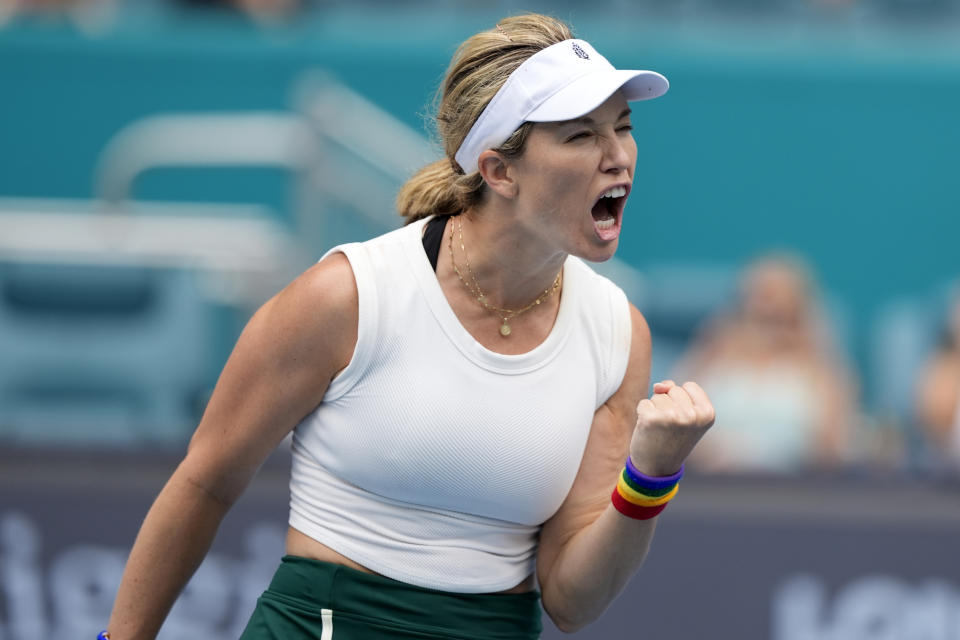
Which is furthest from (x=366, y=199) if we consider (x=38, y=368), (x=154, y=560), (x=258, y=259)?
(x=154, y=560)

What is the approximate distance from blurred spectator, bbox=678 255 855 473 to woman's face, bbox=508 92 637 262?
9.89ft

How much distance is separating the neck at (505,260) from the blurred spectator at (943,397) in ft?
10.6

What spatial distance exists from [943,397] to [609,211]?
3511mm

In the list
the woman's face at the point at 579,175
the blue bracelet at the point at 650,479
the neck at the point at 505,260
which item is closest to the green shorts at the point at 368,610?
the blue bracelet at the point at 650,479

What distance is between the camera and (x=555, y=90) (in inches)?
82.5

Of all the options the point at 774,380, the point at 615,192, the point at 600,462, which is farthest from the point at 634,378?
the point at 774,380

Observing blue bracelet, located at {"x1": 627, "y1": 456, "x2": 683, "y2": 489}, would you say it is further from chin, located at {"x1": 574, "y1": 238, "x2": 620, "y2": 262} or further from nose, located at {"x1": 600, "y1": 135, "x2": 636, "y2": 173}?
nose, located at {"x1": 600, "y1": 135, "x2": 636, "y2": 173}

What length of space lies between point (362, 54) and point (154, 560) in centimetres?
477

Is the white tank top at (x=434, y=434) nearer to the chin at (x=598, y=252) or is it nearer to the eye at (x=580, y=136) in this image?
the chin at (x=598, y=252)

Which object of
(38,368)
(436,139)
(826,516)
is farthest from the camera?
(38,368)

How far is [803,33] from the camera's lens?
270 inches

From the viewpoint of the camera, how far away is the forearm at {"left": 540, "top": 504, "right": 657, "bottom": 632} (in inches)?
86.4

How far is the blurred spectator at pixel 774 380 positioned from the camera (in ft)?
17.1

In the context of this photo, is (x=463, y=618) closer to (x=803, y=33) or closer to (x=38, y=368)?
(x=38, y=368)
